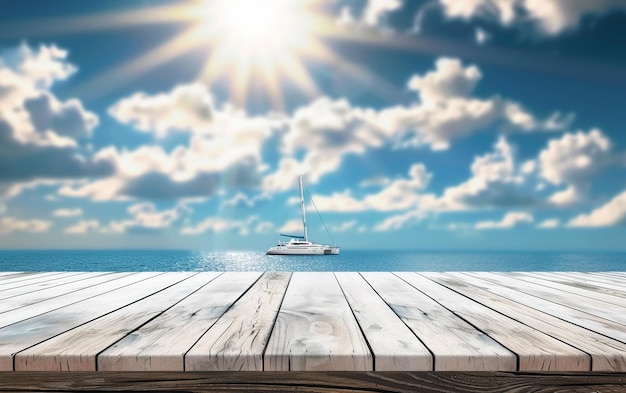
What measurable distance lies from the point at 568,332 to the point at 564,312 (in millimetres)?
427

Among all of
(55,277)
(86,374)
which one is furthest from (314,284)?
(55,277)

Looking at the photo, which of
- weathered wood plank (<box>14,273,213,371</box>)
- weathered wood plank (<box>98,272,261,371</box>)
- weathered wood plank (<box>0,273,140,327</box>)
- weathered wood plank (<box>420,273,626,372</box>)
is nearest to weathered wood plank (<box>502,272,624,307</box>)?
weathered wood plank (<box>420,273,626,372</box>)

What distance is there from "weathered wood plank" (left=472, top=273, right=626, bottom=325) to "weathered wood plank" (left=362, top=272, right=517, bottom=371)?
0.65 m

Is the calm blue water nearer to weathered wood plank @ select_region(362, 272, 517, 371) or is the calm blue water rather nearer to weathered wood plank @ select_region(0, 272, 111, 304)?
weathered wood plank @ select_region(0, 272, 111, 304)

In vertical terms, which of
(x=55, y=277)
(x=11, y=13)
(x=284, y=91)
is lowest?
(x=55, y=277)

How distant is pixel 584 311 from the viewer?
1754 millimetres

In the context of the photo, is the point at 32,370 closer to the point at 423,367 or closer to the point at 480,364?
the point at 423,367

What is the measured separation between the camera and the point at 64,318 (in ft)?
5.13

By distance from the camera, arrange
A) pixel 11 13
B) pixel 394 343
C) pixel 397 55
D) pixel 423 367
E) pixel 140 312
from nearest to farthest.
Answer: pixel 423 367 < pixel 394 343 < pixel 140 312 < pixel 11 13 < pixel 397 55

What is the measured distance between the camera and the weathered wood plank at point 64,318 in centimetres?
120

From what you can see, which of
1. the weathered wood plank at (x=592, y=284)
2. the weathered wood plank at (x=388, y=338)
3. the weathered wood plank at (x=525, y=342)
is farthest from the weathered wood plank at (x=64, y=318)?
the weathered wood plank at (x=592, y=284)

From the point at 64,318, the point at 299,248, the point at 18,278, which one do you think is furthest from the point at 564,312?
the point at 299,248

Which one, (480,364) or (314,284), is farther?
(314,284)

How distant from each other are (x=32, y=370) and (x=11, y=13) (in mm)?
65989
